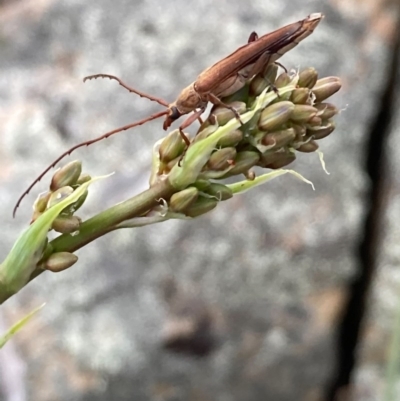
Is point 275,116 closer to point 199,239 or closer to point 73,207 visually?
point 73,207

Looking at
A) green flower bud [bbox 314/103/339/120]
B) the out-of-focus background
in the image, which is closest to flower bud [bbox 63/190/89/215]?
green flower bud [bbox 314/103/339/120]

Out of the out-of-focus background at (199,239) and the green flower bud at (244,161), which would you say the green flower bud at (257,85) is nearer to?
the green flower bud at (244,161)

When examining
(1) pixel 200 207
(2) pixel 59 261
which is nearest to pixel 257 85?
(1) pixel 200 207

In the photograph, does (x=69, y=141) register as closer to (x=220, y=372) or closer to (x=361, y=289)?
(x=220, y=372)

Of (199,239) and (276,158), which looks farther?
(199,239)

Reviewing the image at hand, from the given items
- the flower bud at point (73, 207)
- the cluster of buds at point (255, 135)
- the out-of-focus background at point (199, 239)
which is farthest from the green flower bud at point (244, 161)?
the out-of-focus background at point (199, 239)
